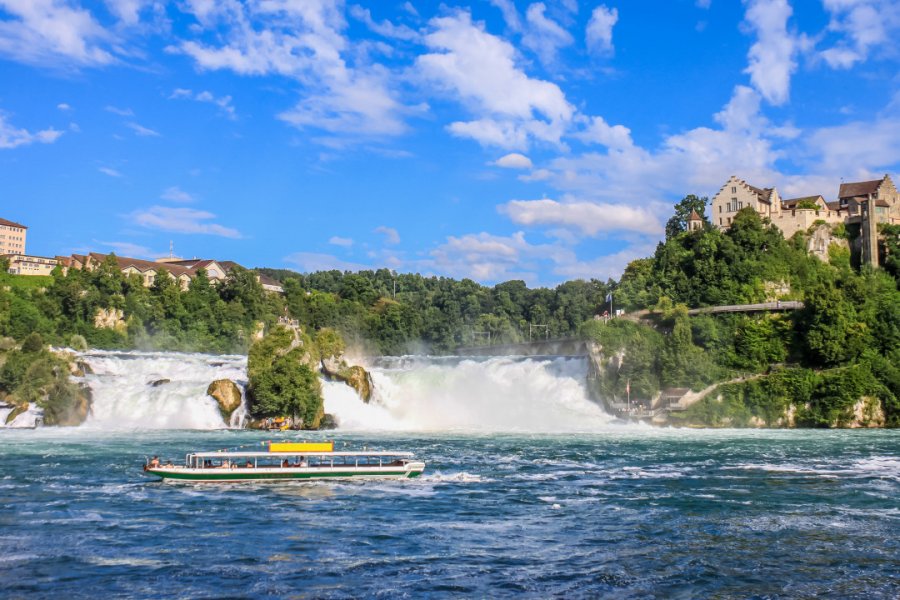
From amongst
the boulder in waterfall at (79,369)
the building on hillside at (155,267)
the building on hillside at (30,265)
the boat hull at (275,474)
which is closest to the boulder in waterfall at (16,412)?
the boulder in waterfall at (79,369)

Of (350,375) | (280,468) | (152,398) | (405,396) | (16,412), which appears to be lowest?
(280,468)

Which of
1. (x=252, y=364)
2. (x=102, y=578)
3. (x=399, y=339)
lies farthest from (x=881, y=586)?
(x=399, y=339)

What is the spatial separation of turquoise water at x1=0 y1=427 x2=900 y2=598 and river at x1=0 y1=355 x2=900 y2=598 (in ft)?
0.27

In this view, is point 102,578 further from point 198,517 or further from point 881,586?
point 881,586

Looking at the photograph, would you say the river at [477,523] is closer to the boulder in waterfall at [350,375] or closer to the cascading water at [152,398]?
the cascading water at [152,398]

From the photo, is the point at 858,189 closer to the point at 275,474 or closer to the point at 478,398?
the point at 478,398

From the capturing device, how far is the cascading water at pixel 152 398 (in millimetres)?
53750

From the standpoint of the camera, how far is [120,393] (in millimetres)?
55656

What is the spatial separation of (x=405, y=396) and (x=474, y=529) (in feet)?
128

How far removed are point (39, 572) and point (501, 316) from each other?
4294 inches

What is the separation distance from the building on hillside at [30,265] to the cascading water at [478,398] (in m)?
68.0

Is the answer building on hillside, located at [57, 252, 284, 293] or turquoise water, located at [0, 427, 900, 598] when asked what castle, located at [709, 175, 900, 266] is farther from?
building on hillside, located at [57, 252, 284, 293]

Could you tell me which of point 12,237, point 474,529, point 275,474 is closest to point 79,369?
point 275,474

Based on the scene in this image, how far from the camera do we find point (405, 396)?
207 ft
